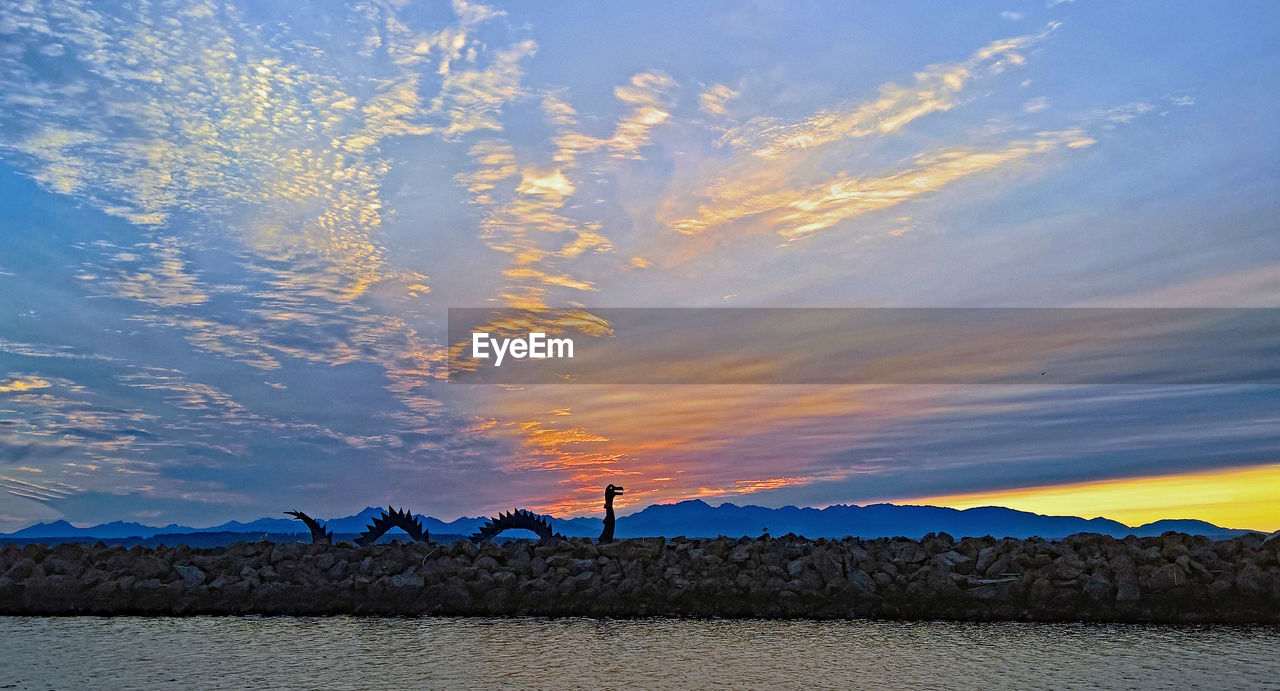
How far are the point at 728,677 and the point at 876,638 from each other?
4.40m

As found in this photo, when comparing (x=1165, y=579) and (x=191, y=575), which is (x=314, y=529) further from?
(x=1165, y=579)

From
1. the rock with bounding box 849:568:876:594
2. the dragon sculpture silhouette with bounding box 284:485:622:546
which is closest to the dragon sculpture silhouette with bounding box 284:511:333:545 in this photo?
the dragon sculpture silhouette with bounding box 284:485:622:546

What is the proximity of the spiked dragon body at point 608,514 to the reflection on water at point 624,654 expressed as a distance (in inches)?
220

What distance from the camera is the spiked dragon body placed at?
23.9m

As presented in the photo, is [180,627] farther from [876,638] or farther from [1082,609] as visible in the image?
[1082,609]

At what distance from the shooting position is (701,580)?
19.5m

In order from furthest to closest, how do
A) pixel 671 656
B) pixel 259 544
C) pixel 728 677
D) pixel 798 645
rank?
pixel 259 544 < pixel 798 645 < pixel 671 656 < pixel 728 677

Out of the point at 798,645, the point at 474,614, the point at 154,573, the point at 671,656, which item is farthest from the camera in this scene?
the point at 154,573

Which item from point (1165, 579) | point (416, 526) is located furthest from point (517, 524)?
point (1165, 579)

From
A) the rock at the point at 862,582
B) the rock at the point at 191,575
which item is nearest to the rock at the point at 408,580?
the rock at the point at 191,575

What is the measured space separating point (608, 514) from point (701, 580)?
5333 mm

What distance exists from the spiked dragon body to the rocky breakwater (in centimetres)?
101

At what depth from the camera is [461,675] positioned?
12797mm

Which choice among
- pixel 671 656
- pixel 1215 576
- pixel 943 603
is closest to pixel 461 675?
pixel 671 656
